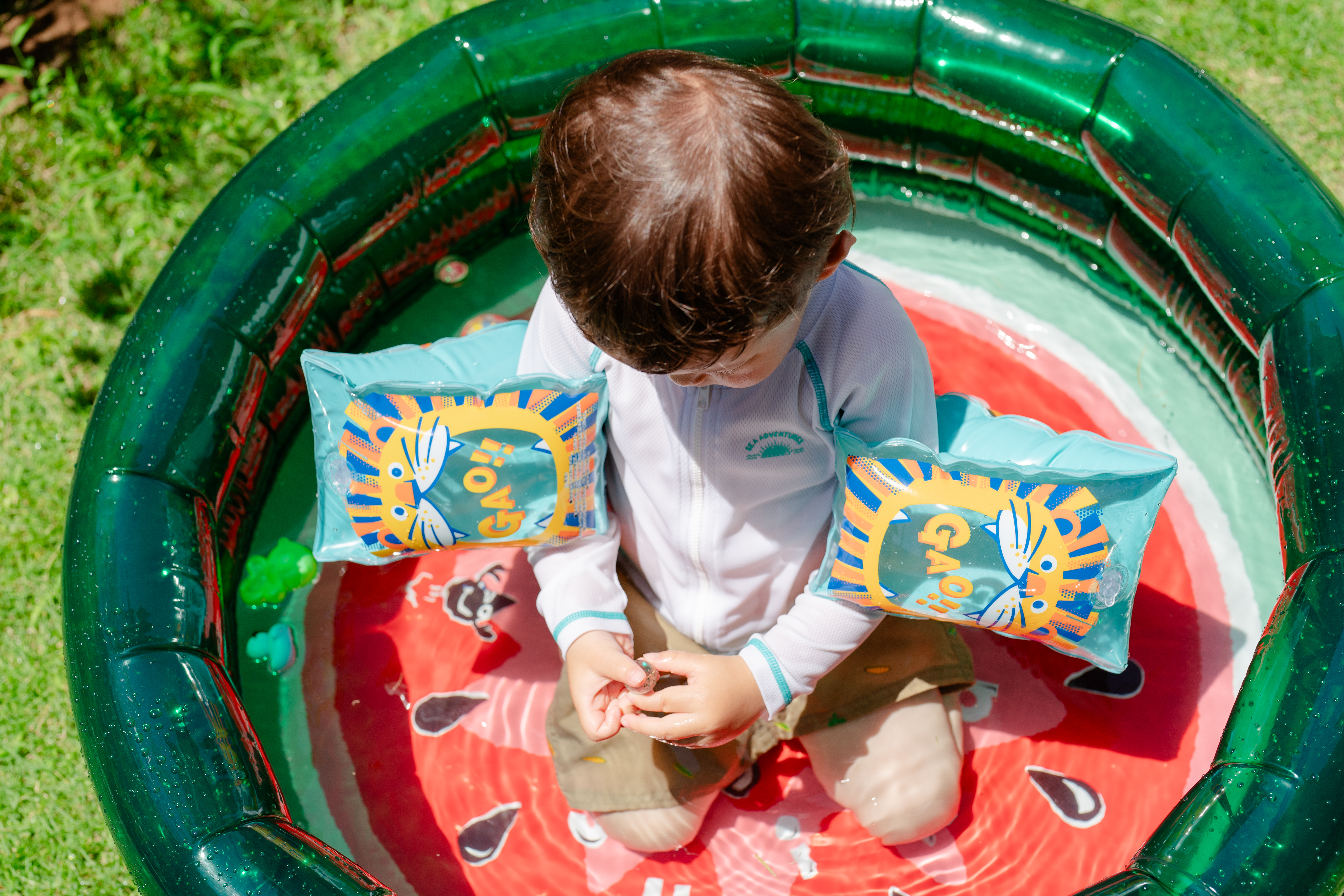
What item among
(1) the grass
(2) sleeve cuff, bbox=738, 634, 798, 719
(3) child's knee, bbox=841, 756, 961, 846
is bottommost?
(3) child's knee, bbox=841, 756, 961, 846

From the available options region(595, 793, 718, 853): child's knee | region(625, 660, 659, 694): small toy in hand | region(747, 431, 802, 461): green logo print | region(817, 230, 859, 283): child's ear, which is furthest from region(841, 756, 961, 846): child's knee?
region(817, 230, 859, 283): child's ear

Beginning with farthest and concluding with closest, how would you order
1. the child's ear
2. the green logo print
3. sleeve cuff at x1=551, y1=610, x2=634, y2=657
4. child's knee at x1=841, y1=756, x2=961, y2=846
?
child's knee at x1=841, y1=756, x2=961, y2=846 < sleeve cuff at x1=551, y1=610, x2=634, y2=657 < the green logo print < the child's ear

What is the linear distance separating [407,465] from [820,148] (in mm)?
937

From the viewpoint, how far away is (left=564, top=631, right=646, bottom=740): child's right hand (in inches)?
64.0

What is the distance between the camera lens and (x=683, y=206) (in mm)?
1062

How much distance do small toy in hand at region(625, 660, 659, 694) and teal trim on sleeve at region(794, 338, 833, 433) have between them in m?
0.44

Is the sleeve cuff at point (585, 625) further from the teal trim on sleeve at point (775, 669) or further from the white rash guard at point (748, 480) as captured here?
the teal trim on sleeve at point (775, 669)

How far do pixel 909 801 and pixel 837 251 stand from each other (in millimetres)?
1067

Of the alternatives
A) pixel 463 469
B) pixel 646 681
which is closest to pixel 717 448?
pixel 646 681

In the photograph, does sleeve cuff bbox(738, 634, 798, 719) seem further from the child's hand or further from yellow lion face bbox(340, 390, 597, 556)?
yellow lion face bbox(340, 390, 597, 556)

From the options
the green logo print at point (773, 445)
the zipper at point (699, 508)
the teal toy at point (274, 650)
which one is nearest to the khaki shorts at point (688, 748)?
the zipper at point (699, 508)

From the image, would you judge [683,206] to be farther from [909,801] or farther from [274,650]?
[274,650]

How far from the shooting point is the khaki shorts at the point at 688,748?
190 cm

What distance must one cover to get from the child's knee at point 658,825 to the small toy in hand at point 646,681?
14.4 inches
